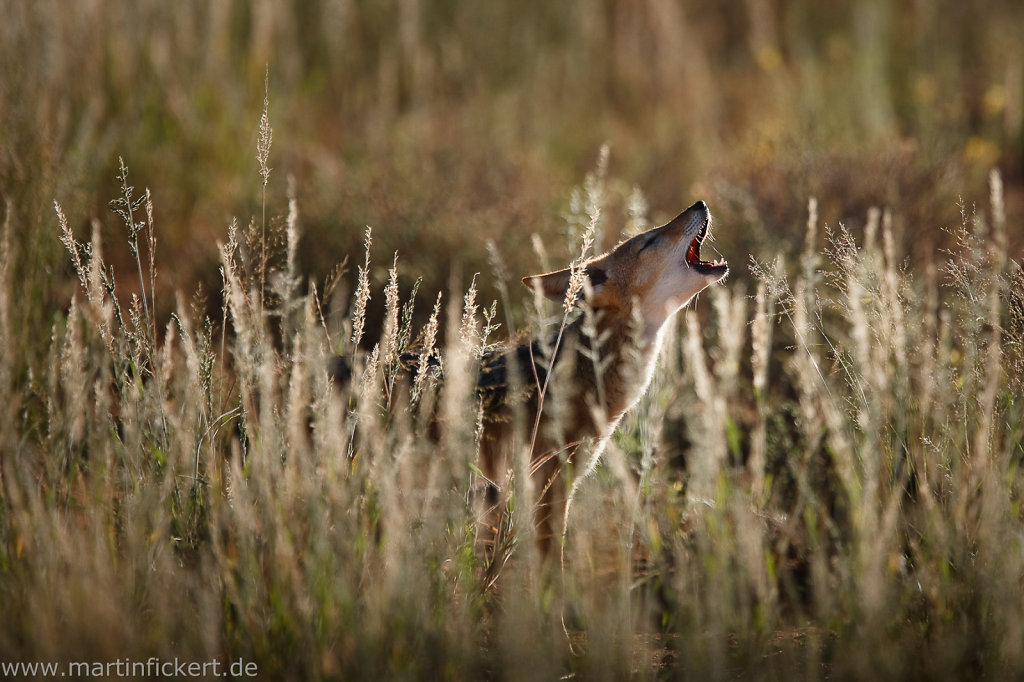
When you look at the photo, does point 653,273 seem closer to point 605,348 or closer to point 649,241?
point 649,241

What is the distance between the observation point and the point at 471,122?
8.82 m

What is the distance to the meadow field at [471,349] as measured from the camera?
2.47m

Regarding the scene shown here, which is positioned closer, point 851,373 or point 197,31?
point 851,373

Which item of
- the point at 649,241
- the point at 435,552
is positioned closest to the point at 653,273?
the point at 649,241

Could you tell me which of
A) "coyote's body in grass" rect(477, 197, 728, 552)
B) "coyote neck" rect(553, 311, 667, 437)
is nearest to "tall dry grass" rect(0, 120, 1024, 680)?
"coyote's body in grass" rect(477, 197, 728, 552)

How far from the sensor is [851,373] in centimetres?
341

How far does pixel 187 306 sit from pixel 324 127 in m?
3.97

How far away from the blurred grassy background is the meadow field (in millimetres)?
44

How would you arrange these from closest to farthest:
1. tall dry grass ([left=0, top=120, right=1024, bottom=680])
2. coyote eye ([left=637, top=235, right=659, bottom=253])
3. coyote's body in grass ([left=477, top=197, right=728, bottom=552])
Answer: tall dry grass ([left=0, top=120, right=1024, bottom=680])
coyote's body in grass ([left=477, top=197, right=728, bottom=552])
coyote eye ([left=637, top=235, right=659, bottom=253])

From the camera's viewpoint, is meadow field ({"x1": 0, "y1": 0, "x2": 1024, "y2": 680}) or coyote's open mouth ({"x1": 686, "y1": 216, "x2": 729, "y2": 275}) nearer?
meadow field ({"x1": 0, "y1": 0, "x2": 1024, "y2": 680})

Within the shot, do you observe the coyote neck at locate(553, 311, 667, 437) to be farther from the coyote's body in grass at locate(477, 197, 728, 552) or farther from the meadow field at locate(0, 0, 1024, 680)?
the meadow field at locate(0, 0, 1024, 680)

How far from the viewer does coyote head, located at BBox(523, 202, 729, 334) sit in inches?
177

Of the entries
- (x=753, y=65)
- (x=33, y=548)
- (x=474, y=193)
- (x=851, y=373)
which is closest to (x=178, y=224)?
(x=474, y=193)

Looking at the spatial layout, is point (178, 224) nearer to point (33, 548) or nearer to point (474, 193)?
point (474, 193)
